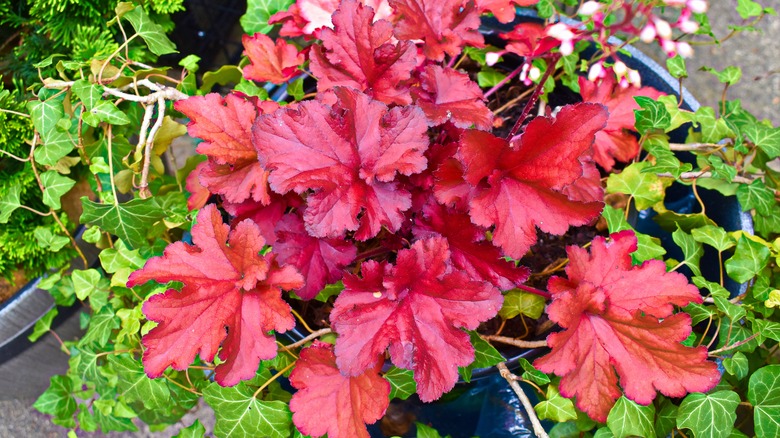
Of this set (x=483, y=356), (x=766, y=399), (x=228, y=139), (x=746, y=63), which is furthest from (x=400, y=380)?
(x=746, y=63)

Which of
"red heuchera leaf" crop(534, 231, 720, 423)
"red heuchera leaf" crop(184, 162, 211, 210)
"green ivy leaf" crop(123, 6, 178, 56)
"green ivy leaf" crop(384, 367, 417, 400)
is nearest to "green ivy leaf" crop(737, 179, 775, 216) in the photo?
"red heuchera leaf" crop(534, 231, 720, 423)

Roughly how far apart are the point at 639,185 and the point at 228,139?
0.74 m

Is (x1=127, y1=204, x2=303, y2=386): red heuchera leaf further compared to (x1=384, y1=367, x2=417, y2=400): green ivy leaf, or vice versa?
(x1=384, y1=367, x2=417, y2=400): green ivy leaf

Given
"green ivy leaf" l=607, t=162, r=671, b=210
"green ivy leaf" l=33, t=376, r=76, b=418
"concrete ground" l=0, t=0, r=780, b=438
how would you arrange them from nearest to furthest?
"green ivy leaf" l=607, t=162, r=671, b=210, "green ivy leaf" l=33, t=376, r=76, b=418, "concrete ground" l=0, t=0, r=780, b=438

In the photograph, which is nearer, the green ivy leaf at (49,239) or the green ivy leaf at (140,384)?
the green ivy leaf at (140,384)

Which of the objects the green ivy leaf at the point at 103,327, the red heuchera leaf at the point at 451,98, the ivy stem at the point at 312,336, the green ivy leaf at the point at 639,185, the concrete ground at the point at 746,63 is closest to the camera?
the red heuchera leaf at the point at 451,98

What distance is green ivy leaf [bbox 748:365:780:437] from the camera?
0.99 metres

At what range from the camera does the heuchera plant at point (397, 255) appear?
0.85 metres

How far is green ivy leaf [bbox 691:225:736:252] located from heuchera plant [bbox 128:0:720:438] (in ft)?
0.80

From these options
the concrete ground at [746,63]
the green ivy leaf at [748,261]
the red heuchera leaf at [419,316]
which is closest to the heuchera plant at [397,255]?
the red heuchera leaf at [419,316]

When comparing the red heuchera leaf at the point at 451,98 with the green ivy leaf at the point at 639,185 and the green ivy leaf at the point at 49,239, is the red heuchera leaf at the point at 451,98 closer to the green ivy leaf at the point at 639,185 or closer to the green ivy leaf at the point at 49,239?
the green ivy leaf at the point at 639,185

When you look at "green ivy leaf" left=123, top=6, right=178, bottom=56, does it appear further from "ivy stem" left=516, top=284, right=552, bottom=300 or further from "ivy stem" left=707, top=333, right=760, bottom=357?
"ivy stem" left=707, top=333, right=760, bottom=357

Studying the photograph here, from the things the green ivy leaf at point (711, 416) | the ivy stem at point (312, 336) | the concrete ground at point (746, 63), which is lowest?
the concrete ground at point (746, 63)

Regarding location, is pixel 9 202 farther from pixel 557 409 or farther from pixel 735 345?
pixel 735 345
